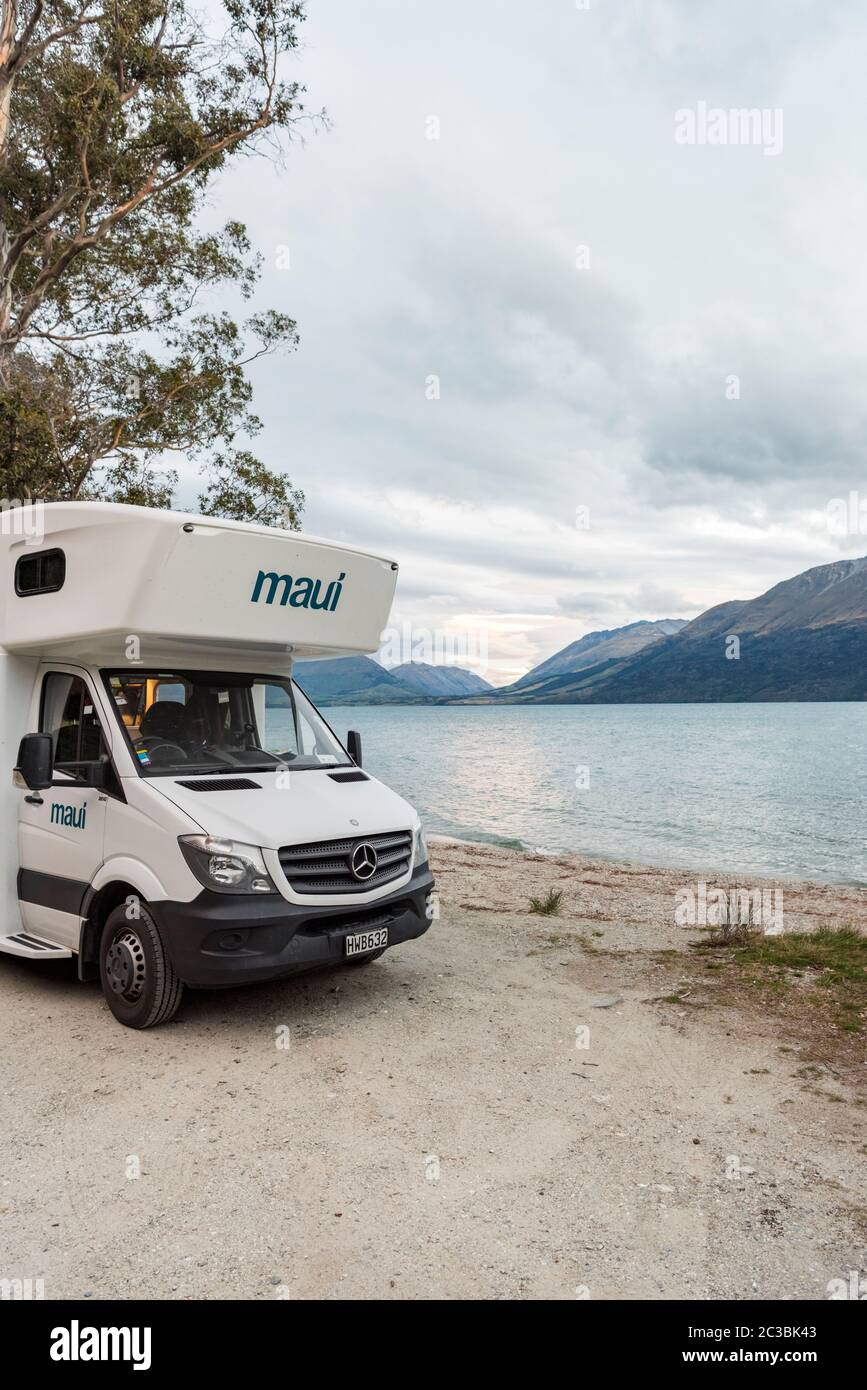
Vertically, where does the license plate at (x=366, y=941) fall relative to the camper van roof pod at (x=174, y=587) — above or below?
below

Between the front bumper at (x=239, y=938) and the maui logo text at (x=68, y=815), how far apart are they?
1.05 metres

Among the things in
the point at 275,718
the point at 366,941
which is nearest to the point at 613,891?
the point at 275,718

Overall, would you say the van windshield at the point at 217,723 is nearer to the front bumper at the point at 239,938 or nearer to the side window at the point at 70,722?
the side window at the point at 70,722

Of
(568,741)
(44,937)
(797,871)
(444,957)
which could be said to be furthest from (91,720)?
(568,741)

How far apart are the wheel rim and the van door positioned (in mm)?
445

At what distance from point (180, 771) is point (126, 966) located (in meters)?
1.37

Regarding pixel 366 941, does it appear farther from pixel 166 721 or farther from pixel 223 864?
→ pixel 166 721

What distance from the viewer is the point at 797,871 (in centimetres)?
1905

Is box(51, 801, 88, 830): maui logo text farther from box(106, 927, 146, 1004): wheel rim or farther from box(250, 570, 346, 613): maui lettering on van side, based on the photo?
box(250, 570, 346, 613): maui lettering on van side

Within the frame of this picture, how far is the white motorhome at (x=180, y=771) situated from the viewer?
582cm

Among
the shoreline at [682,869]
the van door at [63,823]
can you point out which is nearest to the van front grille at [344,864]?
the van door at [63,823]

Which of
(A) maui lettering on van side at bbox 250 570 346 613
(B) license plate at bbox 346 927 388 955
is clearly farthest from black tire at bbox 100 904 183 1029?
(A) maui lettering on van side at bbox 250 570 346 613

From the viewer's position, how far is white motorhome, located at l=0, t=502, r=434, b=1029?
Answer: 5.82 m
